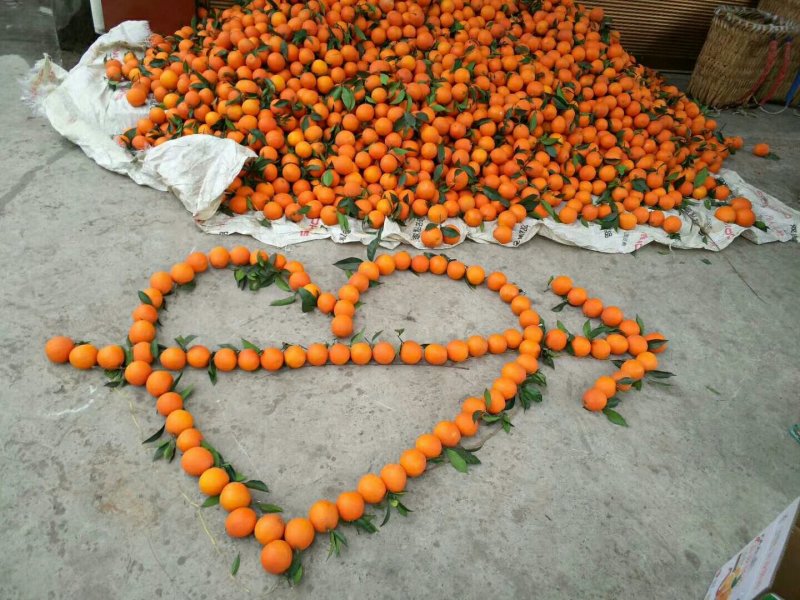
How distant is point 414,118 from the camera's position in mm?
3238

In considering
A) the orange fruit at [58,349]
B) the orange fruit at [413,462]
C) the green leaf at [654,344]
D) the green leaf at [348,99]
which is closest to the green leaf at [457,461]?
the orange fruit at [413,462]

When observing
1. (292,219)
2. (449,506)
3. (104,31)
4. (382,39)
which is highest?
(382,39)

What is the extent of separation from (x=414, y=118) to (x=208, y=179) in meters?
1.33

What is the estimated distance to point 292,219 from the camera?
3.12 metres

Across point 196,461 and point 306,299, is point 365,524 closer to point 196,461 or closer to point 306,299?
point 196,461

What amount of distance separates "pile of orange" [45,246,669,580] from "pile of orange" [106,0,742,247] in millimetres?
492

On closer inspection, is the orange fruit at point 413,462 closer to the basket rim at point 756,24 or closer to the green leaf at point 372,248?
the green leaf at point 372,248

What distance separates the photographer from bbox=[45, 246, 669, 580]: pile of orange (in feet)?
6.04

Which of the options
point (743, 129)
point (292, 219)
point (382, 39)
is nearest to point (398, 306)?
point (292, 219)

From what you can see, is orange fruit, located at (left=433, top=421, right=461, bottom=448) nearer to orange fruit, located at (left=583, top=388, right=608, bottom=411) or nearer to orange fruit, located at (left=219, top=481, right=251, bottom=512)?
orange fruit, located at (left=583, top=388, right=608, bottom=411)

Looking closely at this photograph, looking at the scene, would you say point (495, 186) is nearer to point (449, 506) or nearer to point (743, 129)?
point (449, 506)

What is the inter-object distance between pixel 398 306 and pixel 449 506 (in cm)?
112

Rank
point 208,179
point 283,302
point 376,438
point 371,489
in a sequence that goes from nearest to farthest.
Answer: point 371,489 < point 376,438 < point 283,302 < point 208,179

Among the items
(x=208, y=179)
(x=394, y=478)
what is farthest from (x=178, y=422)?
(x=208, y=179)
